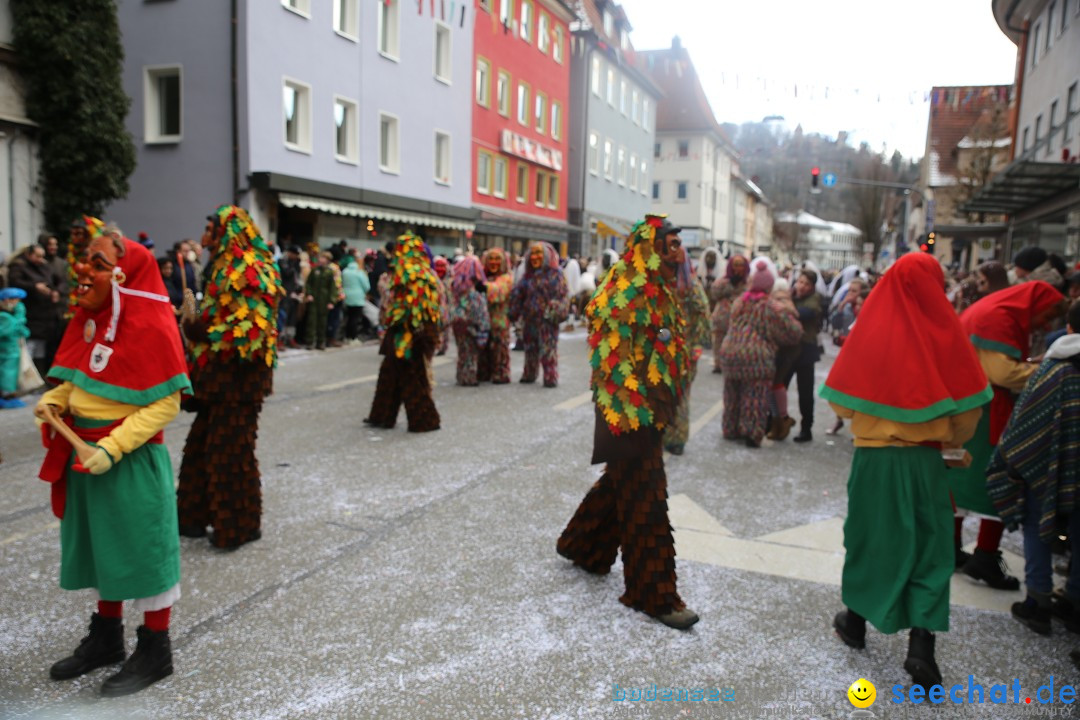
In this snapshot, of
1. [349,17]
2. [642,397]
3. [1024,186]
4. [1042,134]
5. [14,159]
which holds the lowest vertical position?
[642,397]

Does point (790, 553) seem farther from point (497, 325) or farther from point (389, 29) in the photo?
point (389, 29)

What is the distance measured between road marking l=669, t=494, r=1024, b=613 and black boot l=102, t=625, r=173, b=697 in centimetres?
A: 287

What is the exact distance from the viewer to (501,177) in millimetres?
30703

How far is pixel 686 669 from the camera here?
11.6ft

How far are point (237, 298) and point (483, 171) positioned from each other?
25.4m

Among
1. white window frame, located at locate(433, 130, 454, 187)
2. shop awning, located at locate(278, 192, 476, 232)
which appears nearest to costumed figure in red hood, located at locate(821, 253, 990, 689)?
shop awning, located at locate(278, 192, 476, 232)

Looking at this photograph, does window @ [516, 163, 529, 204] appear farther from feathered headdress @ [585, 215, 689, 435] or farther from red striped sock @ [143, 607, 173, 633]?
red striped sock @ [143, 607, 173, 633]

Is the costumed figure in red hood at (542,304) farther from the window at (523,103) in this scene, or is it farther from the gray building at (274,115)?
the window at (523,103)

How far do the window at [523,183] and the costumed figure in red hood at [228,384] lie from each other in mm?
28106

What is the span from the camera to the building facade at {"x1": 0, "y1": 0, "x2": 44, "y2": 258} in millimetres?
12992

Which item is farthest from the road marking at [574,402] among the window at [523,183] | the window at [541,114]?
the window at [541,114]

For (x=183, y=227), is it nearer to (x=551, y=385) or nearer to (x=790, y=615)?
(x=551, y=385)

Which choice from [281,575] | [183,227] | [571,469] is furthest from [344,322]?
[281,575]

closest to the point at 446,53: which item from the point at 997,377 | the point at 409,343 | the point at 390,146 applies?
the point at 390,146
